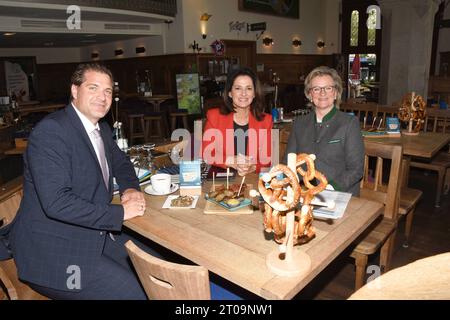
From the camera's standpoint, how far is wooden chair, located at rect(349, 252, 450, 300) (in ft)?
2.90

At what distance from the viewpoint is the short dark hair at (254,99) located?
2750 millimetres

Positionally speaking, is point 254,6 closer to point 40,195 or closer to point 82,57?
point 82,57

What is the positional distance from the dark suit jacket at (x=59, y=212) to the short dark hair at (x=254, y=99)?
4.60ft

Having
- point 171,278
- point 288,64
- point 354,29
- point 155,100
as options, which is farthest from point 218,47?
point 171,278

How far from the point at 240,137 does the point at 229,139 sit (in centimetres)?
9

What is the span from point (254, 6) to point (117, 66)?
470cm

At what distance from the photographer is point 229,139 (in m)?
2.92

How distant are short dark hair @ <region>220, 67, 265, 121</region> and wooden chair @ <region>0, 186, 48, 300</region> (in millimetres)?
→ 1633

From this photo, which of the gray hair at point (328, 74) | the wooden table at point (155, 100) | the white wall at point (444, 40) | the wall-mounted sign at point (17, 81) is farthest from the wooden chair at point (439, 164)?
the wall-mounted sign at point (17, 81)

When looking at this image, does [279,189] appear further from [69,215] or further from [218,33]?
[218,33]

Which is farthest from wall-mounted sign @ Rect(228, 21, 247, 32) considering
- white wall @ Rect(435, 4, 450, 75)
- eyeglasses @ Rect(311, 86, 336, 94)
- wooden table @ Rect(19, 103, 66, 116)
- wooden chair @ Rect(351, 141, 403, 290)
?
wooden chair @ Rect(351, 141, 403, 290)

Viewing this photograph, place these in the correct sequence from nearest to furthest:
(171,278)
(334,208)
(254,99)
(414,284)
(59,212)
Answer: (414,284) → (171,278) → (59,212) → (334,208) → (254,99)

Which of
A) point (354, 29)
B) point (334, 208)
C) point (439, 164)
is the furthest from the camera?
point (354, 29)
